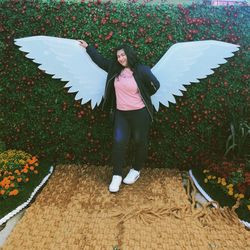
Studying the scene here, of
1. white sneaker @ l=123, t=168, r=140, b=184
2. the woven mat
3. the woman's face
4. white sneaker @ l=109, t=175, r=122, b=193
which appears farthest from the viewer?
white sneaker @ l=123, t=168, r=140, b=184

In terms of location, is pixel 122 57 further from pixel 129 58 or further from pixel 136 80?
pixel 136 80

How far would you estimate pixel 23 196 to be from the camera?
14.2 ft

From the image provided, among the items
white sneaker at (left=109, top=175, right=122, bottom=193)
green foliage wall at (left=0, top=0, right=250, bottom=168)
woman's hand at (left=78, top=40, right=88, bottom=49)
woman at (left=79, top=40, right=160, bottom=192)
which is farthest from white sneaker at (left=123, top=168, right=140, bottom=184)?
woman's hand at (left=78, top=40, right=88, bottom=49)

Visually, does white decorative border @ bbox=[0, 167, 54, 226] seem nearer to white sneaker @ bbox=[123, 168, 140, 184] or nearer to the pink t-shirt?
white sneaker @ bbox=[123, 168, 140, 184]

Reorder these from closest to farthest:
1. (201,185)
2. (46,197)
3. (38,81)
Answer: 1. (46,197)
2. (201,185)
3. (38,81)

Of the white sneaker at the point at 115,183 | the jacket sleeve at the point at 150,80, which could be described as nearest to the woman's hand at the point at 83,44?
the jacket sleeve at the point at 150,80

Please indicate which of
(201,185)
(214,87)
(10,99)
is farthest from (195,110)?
(10,99)

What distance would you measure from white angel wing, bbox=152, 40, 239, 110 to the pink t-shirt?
56cm

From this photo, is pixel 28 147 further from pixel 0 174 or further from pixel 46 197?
pixel 46 197

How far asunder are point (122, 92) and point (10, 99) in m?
1.77

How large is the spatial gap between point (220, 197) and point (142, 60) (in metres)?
2.13

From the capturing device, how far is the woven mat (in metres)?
3.47

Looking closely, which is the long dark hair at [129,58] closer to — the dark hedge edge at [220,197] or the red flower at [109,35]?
the red flower at [109,35]

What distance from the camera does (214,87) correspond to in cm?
497
